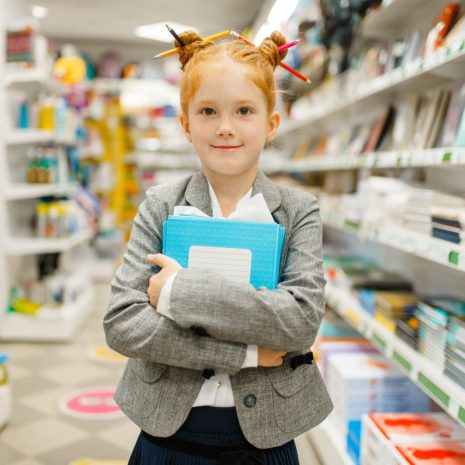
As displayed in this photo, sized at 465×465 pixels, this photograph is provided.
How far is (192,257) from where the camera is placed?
3.74 feet

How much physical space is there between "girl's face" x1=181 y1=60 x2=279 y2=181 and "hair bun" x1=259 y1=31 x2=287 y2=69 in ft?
0.34

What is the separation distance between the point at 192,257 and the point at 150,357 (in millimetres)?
220

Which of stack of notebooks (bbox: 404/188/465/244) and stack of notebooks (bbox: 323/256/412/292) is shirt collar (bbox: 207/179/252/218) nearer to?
stack of notebooks (bbox: 404/188/465/244)

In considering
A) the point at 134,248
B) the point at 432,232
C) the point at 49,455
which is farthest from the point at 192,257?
the point at 49,455

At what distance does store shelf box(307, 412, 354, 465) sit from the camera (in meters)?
2.24

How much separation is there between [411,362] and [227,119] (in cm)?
122

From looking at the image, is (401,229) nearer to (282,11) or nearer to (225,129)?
(225,129)

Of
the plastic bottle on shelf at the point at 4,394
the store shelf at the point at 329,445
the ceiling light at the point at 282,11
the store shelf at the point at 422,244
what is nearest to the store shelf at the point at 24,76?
the ceiling light at the point at 282,11

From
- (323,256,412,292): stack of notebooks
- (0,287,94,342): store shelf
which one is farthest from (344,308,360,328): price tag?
(0,287,94,342): store shelf

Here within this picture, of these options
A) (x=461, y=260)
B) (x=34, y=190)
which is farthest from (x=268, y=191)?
(x=34, y=190)

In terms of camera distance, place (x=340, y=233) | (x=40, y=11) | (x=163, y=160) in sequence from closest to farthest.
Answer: (x=340, y=233) < (x=40, y=11) < (x=163, y=160)

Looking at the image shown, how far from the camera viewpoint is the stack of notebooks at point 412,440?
1.69 metres

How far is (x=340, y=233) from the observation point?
4.48 m

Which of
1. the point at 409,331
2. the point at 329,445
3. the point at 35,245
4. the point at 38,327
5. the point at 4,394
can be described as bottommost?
the point at 38,327
